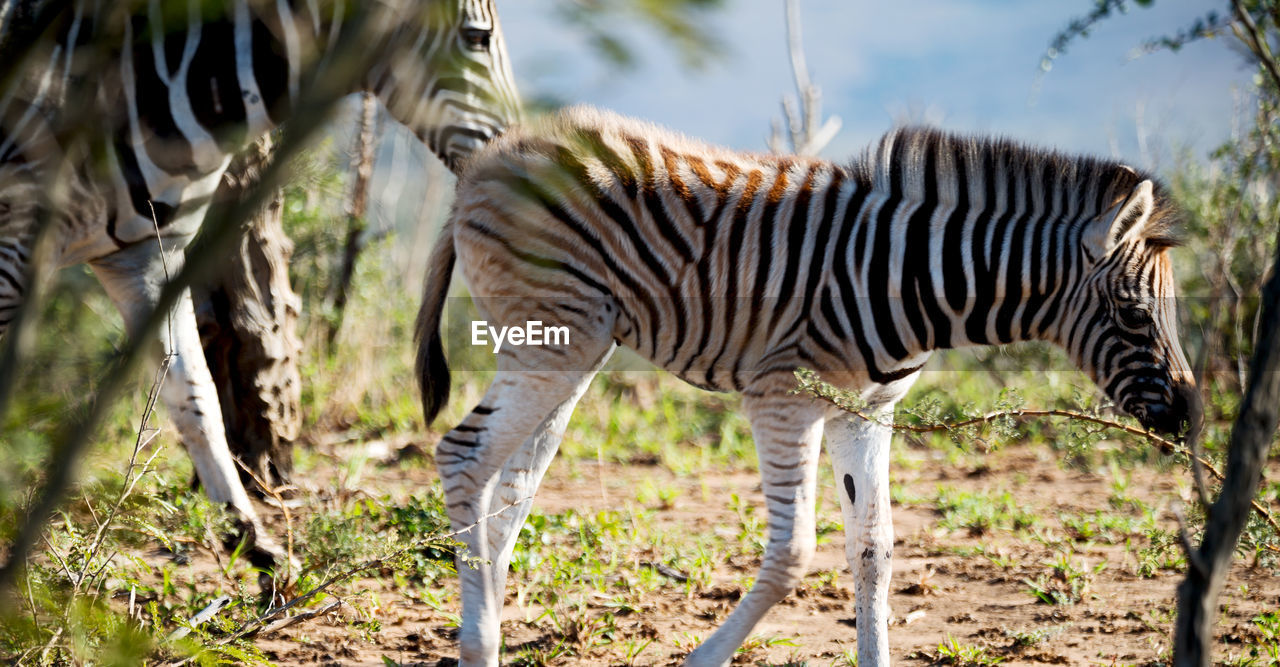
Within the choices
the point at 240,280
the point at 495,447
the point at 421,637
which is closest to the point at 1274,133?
the point at 495,447

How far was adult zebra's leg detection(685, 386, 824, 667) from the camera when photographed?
3.71 m

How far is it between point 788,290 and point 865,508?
0.92 meters

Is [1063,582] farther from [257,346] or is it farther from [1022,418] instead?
[257,346]

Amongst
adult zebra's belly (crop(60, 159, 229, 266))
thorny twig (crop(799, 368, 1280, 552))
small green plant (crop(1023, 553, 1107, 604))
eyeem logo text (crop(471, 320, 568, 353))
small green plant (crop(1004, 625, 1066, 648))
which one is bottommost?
small green plant (crop(1004, 625, 1066, 648))

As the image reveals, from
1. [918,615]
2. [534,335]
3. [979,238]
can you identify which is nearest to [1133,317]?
[979,238]

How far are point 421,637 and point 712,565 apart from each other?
1469 millimetres

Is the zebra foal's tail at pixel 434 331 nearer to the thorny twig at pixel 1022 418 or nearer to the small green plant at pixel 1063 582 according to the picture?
the thorny twig at pixel 1022 418

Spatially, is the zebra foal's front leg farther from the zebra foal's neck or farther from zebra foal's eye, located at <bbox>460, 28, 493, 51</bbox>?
zebra foal's eye, located at <bbox>460, 28, 493, 51</bbox>

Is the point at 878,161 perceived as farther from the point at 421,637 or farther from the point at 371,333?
the point at 371,333

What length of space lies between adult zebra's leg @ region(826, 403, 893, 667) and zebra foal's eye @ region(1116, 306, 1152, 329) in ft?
3.04

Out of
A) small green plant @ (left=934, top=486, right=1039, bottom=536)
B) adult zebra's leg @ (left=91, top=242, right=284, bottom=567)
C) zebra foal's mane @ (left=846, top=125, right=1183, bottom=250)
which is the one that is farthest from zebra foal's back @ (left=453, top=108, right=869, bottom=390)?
small green plant @ (left=934, top=486, right=1039, bottom=536)

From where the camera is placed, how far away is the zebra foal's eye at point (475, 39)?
4496mm

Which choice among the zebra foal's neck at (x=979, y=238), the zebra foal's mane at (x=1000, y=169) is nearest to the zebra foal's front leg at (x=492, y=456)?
the zebra foal's neck at (x=979, y=238)

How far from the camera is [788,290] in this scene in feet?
13.3
